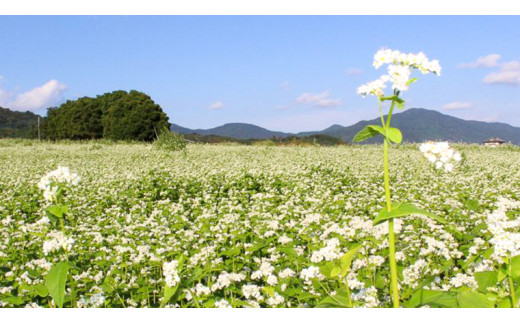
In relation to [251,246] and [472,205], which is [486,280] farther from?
[472,205]

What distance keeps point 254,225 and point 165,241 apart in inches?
50.7

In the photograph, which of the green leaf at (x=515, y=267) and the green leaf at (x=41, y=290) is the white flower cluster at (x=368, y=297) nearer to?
the green leaf at (x=515, y=267)

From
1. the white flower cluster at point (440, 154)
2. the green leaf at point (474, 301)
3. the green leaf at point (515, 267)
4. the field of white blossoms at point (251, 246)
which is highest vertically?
the white flower cluster at point (440, 154)

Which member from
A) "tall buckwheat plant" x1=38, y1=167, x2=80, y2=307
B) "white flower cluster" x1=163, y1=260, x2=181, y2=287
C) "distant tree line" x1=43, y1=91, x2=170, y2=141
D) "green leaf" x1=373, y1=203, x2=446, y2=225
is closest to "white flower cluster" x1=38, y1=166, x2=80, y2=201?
"tall buckwheat plant" x1=38, y1=167, x2=80, y2=307

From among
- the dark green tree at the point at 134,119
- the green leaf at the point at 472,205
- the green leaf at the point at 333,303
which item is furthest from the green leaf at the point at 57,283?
the dark green tree at the point at 134,119

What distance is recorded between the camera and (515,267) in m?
2.36

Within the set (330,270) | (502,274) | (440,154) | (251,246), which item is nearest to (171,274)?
(330,270)

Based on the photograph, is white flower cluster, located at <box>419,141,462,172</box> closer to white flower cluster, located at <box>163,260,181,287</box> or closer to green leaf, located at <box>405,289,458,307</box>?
green leaf, located at <box>405,289,458,307</box>

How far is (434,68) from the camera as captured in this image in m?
2.17

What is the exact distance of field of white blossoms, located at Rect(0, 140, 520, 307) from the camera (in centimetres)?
272

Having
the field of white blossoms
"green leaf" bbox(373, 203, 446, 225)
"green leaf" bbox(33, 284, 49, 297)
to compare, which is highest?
"green leaf" bbox(373, 203, 446, 225)

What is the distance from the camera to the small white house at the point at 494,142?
32.1m

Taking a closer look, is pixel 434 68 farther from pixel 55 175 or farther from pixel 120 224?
pixel 120 224

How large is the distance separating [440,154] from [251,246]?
3409 mm
